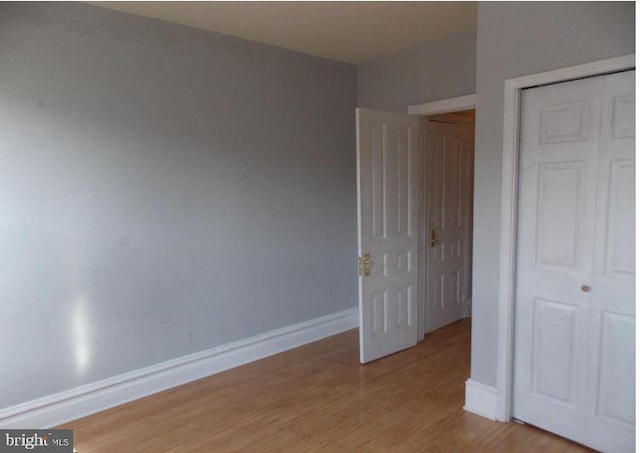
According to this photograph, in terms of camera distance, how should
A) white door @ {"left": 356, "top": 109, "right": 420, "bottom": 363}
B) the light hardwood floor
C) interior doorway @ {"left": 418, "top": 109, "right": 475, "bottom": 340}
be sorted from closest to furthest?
the light hardwood floor < white door @ {"left": 356, "top": 109, "right": 420, "bottom": 363} < interior doorway @ {"left": 418, "top": 109, "right": 475, "bottom": 340}

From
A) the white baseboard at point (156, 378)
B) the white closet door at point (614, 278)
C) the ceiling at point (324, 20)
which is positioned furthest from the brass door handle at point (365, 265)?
the ceiling at point (324, 20)

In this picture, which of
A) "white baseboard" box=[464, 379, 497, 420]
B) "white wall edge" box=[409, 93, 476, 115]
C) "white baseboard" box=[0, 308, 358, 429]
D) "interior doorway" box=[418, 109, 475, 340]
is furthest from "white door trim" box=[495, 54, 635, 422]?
"white baseboard" box=[0, 308, 358, 429]

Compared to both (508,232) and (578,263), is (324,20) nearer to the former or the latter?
(508,232)

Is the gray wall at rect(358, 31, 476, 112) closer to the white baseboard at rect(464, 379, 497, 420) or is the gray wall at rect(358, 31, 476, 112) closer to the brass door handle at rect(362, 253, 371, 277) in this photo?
the brass door handle at rect(362, 253, 371, 277)

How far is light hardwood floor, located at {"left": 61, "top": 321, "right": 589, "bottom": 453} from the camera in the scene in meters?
2.55

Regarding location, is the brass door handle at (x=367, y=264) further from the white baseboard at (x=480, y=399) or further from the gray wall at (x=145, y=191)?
the white baseboard at (x=480, y=399)

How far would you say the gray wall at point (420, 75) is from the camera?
3.57 metres

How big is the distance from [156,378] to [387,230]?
2.09 meters

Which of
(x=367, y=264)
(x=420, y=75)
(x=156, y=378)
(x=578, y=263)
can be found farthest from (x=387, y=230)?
(x=156, y=378)

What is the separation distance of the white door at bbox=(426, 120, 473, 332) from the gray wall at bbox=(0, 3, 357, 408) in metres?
1.03

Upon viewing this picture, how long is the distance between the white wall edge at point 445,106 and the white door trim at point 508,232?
3.27 feet

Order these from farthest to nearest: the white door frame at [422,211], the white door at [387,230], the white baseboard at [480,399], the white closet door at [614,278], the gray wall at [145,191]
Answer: the white door frame at [422,211] < the white door at [387,230] < the white baseboard at [480,399] < the gray wall at [145,191] < the white closet door at [614,278]

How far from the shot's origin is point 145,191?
311cm

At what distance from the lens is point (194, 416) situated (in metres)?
2.88
